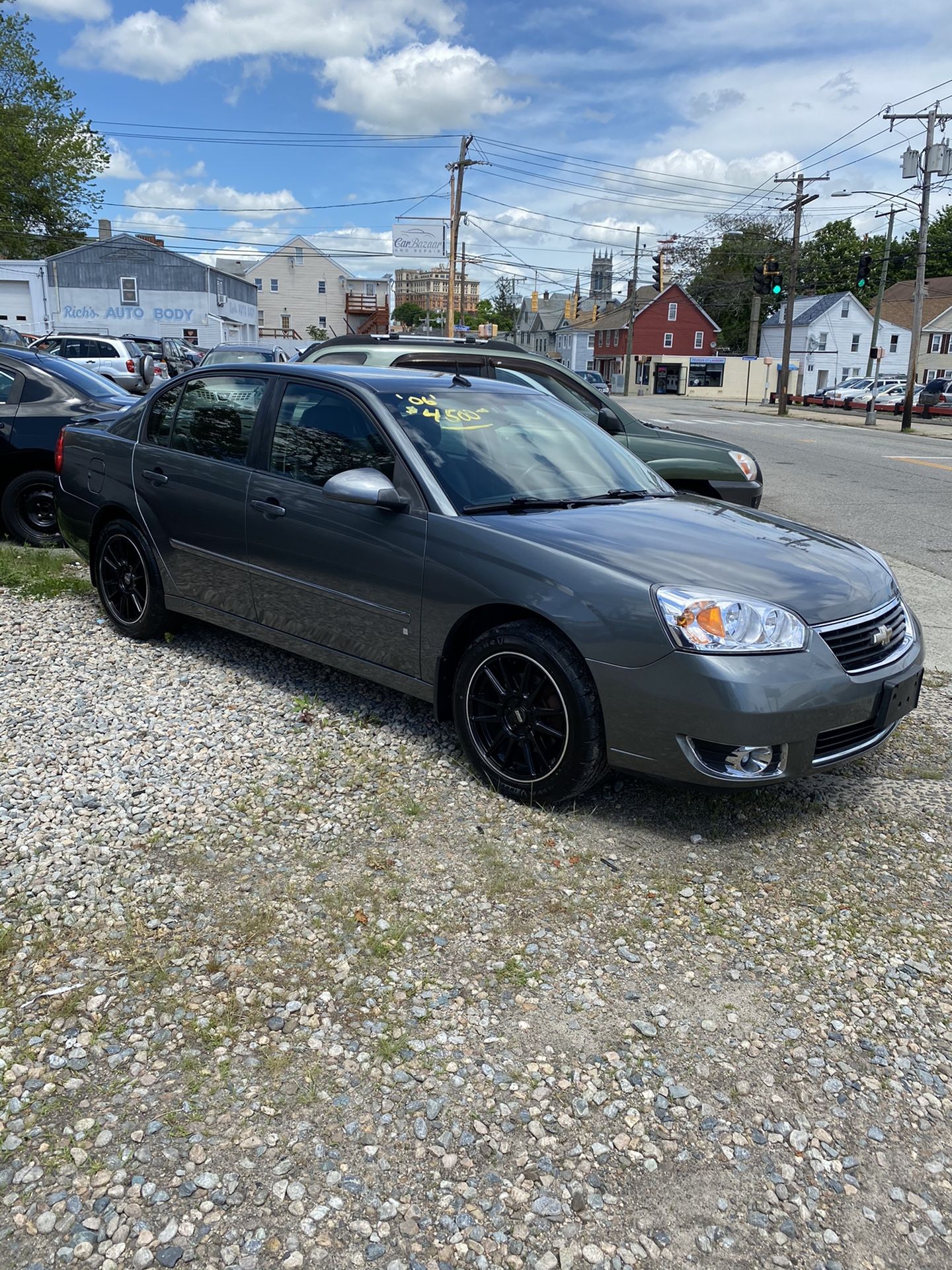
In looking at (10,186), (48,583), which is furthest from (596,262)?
(48,583)

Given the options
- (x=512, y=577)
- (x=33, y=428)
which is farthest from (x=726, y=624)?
(x=33, y=428)

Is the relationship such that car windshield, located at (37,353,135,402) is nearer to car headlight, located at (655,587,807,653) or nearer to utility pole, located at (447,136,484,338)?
car headlight, located at (655,587,807,653)

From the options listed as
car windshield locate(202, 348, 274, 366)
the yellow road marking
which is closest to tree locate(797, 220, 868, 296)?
the yellow road marking

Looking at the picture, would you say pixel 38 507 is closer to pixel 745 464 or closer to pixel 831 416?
pixel 745 464

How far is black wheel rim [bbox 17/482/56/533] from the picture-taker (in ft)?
27.3

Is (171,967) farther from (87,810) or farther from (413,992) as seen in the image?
(87,810)

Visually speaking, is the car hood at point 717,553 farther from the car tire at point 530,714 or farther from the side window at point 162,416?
the side window at point 162,416

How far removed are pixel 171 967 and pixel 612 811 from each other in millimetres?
1816

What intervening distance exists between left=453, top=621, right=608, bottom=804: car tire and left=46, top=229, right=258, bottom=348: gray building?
54307 millimetres

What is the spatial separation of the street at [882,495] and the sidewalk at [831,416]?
462cm

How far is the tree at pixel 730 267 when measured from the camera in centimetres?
9606

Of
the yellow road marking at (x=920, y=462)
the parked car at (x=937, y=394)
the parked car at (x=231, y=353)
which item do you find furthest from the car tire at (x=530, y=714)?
the parked car at (x=937, y=394)

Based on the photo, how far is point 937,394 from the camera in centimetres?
4562

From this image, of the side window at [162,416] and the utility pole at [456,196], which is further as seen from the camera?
the utility pole at [456,196]
